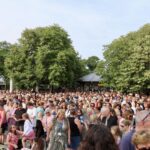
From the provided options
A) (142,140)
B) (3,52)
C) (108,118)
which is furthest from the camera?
(3,52)

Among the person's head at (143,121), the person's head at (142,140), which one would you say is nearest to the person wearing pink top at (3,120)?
the person's head at (143,121)

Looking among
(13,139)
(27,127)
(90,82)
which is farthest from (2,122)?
(90,82)

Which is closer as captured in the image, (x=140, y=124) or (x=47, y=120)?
(x=140, y=124)

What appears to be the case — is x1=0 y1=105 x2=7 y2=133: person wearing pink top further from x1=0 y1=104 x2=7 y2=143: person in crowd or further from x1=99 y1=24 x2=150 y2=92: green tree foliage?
x1=99 y1=24 x2=150 y2=92: green tree foliage

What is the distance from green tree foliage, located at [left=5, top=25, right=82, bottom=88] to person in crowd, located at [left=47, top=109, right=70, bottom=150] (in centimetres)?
5616

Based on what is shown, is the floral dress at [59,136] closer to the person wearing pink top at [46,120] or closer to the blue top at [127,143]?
the person wearing pink top at [46,120]

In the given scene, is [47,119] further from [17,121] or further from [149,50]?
[149,50]

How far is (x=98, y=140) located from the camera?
3986mm

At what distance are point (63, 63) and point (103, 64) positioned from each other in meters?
6.64

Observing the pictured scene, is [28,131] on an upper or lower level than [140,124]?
lower

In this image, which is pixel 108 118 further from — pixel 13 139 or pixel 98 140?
pixel 98 140

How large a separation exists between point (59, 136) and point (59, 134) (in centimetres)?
6

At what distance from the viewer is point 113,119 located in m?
12.2

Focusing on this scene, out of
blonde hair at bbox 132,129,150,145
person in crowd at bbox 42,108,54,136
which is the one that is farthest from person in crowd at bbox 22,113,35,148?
blonde hair at bbox 132,129,150,145
